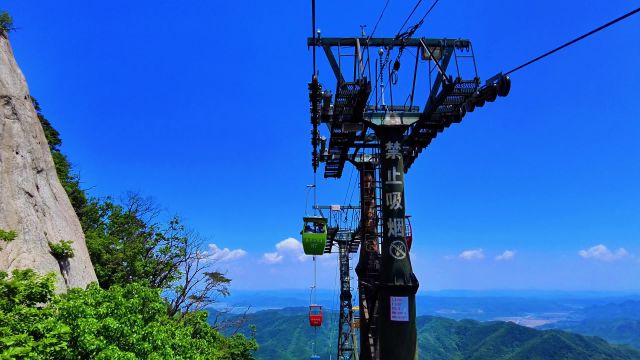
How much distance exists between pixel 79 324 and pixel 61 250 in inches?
351

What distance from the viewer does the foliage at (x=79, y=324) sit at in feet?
29.0

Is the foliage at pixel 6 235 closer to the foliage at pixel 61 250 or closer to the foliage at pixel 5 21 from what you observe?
the foliage at pixel 61 250

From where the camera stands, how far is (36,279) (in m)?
11.8

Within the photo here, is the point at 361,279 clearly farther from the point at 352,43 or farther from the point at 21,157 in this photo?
the point at 21,157

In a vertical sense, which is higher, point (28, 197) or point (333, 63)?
point (333, 63)

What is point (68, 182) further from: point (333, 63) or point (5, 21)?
point (333, 63)

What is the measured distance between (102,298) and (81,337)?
315 cm

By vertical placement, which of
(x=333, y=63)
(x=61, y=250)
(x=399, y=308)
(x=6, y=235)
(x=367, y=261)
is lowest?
(x=399, y=308)

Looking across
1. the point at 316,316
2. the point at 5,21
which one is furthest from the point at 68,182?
the point at 316,316

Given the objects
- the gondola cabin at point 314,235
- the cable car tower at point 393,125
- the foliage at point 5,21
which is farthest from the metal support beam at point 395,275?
the foliage at point 5,21

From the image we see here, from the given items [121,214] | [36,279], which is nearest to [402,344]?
[36,279]

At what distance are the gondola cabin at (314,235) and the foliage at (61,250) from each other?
11549 millimetres

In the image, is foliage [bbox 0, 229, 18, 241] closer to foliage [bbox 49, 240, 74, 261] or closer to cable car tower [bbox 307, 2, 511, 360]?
foliage [bbox 49, 240, 74, 261]

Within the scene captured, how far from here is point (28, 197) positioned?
16750 millimetres
